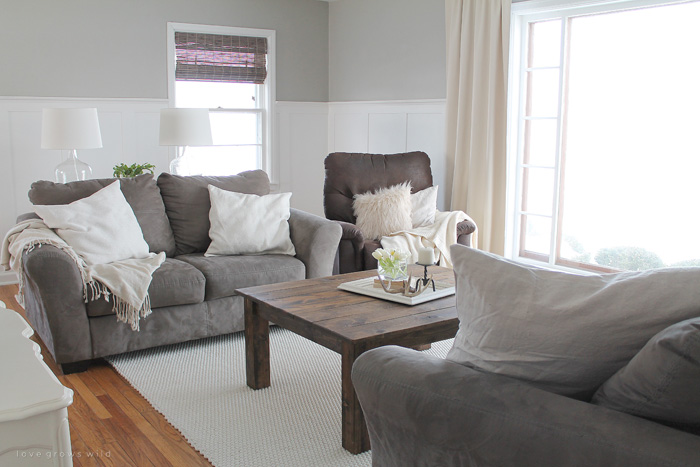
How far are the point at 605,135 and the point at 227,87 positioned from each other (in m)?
3.54

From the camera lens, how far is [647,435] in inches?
48.3

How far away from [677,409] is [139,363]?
2.79m

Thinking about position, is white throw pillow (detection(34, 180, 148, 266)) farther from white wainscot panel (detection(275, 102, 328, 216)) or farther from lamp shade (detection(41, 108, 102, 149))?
white wainscot panel (detection(275, 102, 328, 216))

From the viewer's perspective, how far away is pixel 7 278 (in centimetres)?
538

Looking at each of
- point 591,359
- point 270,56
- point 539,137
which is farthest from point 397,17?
point 591,359

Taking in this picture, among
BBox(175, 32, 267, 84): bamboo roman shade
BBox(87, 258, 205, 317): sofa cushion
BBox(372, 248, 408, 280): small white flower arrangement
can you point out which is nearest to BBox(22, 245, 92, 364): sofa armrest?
BBox(87, 258, 205, 317): sofa cushion

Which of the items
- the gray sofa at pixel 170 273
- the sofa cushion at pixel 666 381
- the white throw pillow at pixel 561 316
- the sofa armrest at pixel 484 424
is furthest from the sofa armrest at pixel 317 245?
the sofa cushion at pixel 666 381

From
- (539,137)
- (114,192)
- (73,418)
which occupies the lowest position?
(73,418)

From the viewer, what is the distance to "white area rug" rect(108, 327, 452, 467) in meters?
2.49

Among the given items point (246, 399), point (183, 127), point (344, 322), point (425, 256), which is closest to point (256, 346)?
point (246, 399)

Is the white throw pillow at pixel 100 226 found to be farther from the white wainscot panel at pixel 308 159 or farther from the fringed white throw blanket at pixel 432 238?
the white wainscot panel at pixel 308 159

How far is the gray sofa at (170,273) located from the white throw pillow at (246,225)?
9cm

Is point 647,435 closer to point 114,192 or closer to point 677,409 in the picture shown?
point 677,409

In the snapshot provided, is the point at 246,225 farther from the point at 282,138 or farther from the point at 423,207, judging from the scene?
the point at 282,138
